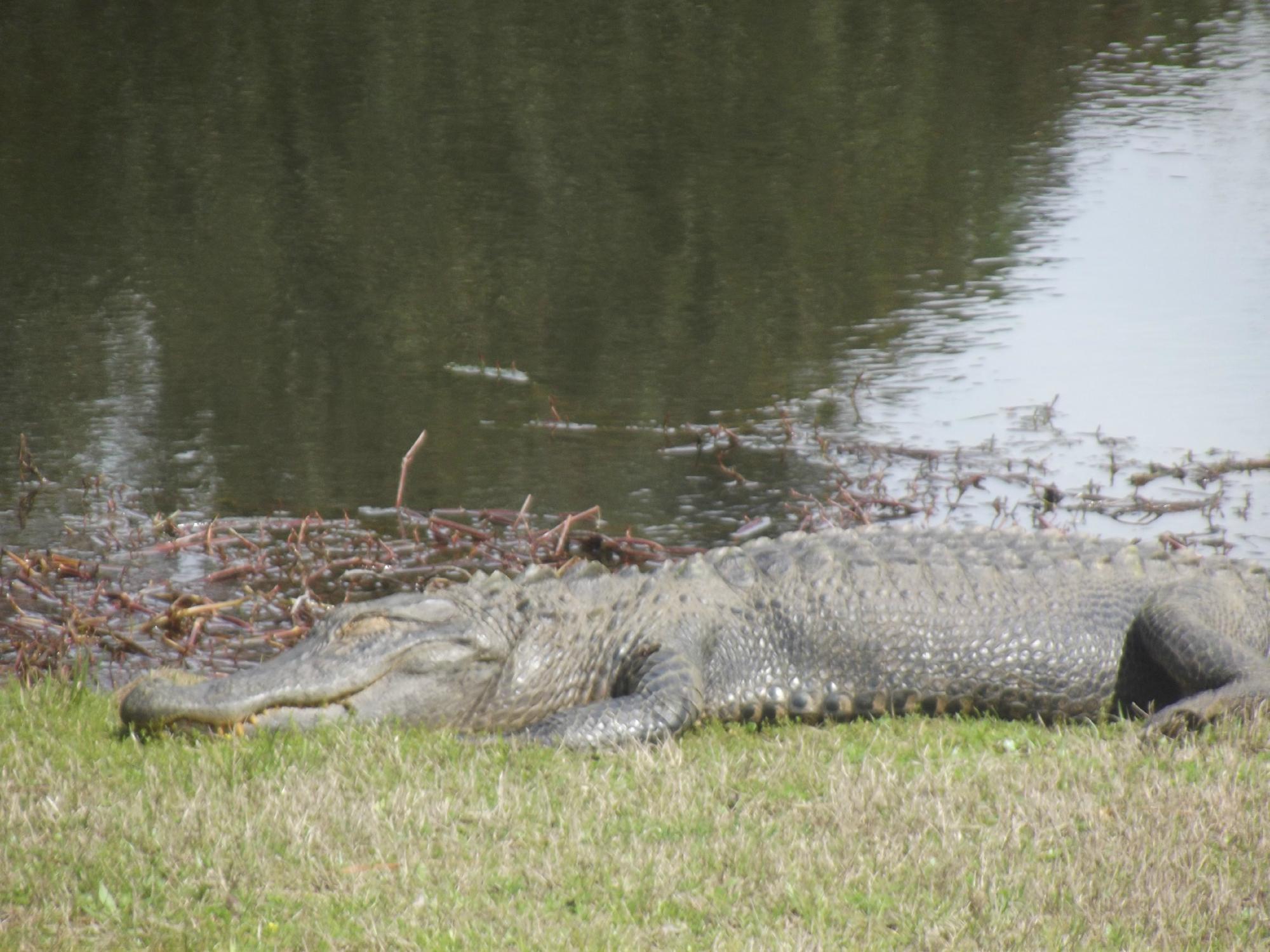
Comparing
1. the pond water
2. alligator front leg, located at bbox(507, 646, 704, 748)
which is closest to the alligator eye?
alligator front leg, located at bbox(507, 646, 704, 748)

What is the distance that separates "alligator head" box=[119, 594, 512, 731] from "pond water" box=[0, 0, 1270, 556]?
83.7 inches

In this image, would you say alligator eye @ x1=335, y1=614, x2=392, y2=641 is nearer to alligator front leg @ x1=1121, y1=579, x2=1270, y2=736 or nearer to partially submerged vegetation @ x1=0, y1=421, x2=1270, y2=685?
partially submerged vegetation @ x1=0, y1=421, x2=1270, y2=685

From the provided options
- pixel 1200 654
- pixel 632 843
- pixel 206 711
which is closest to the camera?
pixel 632 843

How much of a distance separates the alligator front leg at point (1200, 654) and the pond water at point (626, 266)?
1.76m

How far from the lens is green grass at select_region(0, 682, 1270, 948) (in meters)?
3.48

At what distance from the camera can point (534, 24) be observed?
21.7m

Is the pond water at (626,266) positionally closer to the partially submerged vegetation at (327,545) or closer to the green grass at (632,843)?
the partially submerged vegetation at (327,545)

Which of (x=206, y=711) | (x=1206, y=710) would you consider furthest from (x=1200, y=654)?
(x=206, y=711)

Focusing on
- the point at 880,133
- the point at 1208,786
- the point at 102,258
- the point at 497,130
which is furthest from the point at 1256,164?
the point at 1208,786

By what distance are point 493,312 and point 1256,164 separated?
775 centimetres

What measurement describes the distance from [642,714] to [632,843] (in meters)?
0.95

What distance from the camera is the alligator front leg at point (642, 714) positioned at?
4.73 m

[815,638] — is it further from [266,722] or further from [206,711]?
[206,711]

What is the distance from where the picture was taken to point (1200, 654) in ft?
16.3
